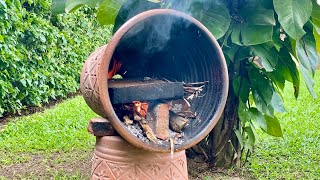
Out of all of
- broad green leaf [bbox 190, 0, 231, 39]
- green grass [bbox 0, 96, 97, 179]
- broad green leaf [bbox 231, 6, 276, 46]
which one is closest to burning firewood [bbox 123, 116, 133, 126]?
broad green leaf [bbox 190, 0, 231, 39]

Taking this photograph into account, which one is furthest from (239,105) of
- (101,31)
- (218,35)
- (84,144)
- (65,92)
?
(101,31)

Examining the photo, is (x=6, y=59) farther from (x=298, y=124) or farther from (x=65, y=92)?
(x=298, y=124)

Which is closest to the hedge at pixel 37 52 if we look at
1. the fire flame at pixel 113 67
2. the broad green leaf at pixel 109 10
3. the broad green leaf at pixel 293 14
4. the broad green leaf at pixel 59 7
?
the broad green leaf at pixel 59 7

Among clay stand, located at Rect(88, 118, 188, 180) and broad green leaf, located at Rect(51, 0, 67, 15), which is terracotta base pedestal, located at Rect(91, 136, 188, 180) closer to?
clay stand, located at Rect(88, 118, 188, 180)

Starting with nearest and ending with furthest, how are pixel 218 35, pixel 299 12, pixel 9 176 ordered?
pixel 299 12 < pixel 218 35 < pixel 9 176

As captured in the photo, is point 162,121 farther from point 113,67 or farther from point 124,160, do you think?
point 113,67

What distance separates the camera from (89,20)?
19.1 ft

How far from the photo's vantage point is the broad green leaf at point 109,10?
2057mm

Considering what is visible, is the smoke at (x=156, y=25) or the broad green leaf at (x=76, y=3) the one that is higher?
the broad green leaf at (x=76, y=3)

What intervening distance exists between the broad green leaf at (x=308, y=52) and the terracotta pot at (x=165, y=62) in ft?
1.81

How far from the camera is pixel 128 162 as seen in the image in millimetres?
1637

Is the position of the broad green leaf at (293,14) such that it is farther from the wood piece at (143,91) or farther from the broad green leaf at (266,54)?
the wood piece at (143,91)

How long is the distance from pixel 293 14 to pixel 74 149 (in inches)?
77.1

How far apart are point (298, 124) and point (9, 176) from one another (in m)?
2.68
